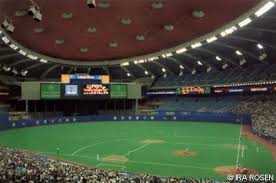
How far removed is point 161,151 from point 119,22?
12144 mm

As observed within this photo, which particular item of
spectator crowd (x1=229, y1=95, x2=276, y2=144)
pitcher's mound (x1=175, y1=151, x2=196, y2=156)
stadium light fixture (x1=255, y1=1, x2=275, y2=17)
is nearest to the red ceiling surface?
stadium light fixture (x1=255, y1=1, x2=275, y2=17)

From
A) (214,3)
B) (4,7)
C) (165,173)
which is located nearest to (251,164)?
(165,173)

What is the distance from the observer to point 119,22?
88.4 ft

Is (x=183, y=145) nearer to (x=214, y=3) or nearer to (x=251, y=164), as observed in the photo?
(x=251, y=164)

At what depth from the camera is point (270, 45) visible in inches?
1631

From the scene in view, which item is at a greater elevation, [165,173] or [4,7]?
[4,7]

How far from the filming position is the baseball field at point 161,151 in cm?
2298

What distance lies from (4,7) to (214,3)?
13716mm

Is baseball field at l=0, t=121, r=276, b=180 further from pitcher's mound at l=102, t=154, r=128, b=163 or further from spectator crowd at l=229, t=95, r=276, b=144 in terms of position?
spectator crowd at l=229, t=95, r=276, b=144

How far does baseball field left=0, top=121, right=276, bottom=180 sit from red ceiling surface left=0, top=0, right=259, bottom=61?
431 inches

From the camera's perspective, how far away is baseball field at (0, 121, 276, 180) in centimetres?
2298

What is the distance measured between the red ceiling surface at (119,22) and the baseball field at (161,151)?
11.0 meters

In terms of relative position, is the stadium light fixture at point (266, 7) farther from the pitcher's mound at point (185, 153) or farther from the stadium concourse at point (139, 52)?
the pitcher's mound at point (185, 153)

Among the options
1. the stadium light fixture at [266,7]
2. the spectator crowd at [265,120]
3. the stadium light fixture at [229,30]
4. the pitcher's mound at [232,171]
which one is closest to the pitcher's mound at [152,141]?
the spectator crowd at [265,120]
